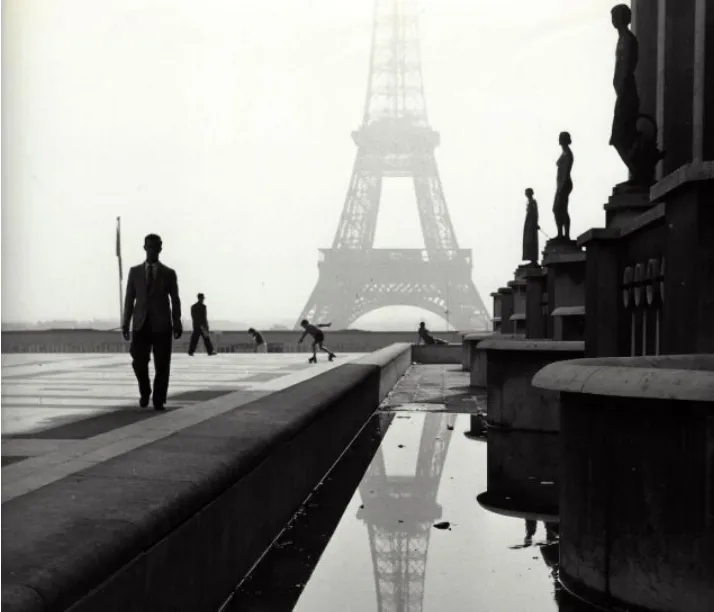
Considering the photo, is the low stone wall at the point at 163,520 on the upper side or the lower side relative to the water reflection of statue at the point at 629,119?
lower

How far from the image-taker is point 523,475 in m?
7.15

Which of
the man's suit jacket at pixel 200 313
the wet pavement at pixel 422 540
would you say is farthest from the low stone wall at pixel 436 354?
the wet pavement at pixel 422 540

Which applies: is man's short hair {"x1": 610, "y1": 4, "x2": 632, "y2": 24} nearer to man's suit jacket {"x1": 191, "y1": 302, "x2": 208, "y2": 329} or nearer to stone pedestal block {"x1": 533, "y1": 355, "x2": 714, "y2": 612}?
stone pedestal block {"x1": 533, "y1": 355, "x2": 714, "y2": 612}

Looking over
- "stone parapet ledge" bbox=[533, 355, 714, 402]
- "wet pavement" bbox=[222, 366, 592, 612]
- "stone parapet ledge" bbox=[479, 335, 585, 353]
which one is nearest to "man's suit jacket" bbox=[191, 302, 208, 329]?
"stone parapet ledge" bbox=[479, 335, 585, 353]

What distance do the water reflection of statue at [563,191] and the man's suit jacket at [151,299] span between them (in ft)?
20.3

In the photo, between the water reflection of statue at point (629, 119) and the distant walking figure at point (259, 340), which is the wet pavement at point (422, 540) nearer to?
the water reflection of statue at point (629, 119)

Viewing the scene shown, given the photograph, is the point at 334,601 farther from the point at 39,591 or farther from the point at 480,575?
the point at 39,591

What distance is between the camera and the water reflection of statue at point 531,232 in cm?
1766

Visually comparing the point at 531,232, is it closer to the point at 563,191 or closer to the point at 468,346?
the point at 468,346

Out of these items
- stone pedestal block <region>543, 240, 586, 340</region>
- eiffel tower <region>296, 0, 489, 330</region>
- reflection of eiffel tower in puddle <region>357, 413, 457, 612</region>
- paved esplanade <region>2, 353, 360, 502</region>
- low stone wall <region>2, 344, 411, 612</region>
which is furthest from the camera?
eiffel tower <region>296, 0, 489, 330</region>

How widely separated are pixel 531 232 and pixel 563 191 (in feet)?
17.0

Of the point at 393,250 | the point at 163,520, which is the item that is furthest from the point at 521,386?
the point at 393,250

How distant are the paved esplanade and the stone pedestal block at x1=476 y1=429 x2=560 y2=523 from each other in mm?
2204

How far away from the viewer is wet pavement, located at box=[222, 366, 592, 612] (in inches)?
156
